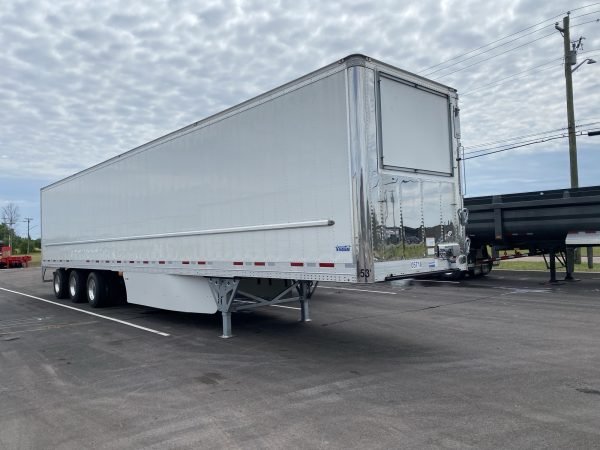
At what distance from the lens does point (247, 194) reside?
7844mm

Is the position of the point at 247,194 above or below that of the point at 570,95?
below

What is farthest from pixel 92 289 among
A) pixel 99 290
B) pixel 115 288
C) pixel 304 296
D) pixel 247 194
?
pixel 247 194

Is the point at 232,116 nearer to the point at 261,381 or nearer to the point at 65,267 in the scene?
the point at 261,381

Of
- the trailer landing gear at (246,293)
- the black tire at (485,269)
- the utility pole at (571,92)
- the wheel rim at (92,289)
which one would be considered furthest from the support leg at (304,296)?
the utility pole at (571,92)

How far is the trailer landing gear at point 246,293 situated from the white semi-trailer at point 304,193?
0.08 feet

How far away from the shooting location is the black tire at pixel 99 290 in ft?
43.0

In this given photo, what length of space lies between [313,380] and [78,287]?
10890 millimetres


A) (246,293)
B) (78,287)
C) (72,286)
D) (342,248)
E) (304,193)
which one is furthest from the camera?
(72,286)

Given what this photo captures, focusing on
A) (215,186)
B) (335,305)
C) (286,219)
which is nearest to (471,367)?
(286,219)

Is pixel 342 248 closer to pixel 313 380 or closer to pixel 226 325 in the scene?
pixel 313 380

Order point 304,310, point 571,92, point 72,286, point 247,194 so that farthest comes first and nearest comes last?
point 571,92
point 72,286
point 304,310
point 247,194

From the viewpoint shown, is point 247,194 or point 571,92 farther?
point 571,92

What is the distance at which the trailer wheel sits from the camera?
1452 centimetres

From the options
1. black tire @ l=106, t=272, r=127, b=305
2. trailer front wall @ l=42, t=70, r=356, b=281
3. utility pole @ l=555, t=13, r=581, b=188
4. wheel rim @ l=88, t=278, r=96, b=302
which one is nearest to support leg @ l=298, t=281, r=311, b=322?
trailer front wall @ l=42, t=70, r=356, b=281
